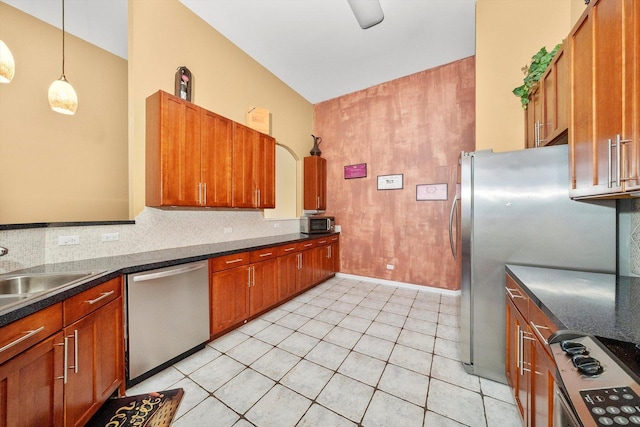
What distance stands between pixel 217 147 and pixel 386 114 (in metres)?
2.99

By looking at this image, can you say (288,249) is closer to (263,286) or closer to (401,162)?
(263,286)

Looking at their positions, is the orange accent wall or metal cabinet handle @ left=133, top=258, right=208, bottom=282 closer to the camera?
metal cabinet handle @ left=133, top=258, right=208, bottom=282

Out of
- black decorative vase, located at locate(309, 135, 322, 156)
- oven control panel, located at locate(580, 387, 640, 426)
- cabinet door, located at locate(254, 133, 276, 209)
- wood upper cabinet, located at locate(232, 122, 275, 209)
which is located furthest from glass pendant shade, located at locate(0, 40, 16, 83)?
black decorative vase, located at locate(309, 135, 322, 156)

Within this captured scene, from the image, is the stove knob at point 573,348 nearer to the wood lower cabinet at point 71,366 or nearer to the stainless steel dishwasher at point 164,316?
the wood lower cabinet at point 71,366

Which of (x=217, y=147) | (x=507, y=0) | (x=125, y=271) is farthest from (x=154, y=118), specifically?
(x=507, y=0)

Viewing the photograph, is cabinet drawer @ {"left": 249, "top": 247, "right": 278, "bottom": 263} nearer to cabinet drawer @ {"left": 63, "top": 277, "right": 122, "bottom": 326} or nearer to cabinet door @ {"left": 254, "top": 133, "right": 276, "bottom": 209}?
cabinet door @ {"left": 254, "top": 133, "right": 276, "bottom": 209}

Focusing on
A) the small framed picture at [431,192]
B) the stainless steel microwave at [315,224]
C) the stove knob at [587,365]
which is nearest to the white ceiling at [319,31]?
the small framed picture at [431,192]

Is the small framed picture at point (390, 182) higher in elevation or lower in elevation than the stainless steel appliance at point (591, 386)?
higher

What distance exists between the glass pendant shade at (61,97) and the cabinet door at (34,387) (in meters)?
1.82

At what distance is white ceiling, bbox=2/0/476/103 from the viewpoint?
253 cm

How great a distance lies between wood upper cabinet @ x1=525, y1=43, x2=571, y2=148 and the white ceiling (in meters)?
1.50

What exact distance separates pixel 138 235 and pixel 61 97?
4.14ft

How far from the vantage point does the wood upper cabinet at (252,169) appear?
2838 millimetres

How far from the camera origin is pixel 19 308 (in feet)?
3.08
